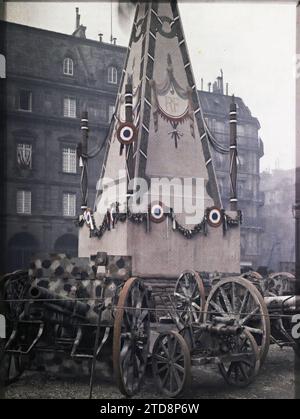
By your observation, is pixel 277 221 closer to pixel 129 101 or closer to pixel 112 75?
pixel 112 75

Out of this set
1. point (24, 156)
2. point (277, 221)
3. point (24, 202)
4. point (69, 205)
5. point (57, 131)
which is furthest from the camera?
point (277, 221)

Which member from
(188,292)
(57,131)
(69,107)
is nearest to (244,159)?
(69,107)

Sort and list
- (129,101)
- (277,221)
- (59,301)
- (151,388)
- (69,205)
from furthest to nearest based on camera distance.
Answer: (277,221) → (69,205) → (129,101) → (59,301) → (151,388)

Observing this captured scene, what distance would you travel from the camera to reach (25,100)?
22.2 metres

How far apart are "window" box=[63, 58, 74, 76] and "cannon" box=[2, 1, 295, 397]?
7.70 m

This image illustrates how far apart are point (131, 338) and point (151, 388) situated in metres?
1.03

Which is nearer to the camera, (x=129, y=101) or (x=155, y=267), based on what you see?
(x=129, y=101)

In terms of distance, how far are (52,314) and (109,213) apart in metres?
4.62

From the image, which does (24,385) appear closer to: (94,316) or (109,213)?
(94,316)

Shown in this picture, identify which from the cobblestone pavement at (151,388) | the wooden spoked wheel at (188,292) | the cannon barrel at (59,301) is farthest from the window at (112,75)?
the cobblestone pavement at (151,388)

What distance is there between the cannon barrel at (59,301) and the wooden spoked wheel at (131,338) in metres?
1.16

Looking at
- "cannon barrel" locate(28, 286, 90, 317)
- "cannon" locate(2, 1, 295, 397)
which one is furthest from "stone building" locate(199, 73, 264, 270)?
"cannon barrel" locate(28, 286, 90, 317)

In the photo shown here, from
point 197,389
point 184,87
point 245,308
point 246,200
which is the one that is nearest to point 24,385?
point 197,389
